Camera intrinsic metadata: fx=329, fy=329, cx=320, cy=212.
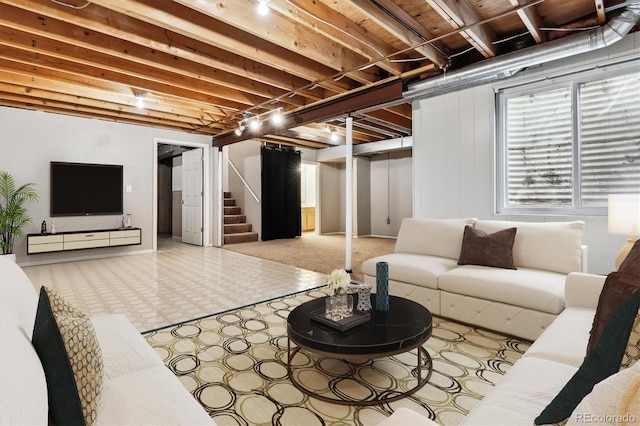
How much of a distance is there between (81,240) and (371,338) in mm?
5665

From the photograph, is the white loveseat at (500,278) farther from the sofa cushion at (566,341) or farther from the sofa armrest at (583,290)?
the sofa cushion at (566,341)

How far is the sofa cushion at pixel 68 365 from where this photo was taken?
896 millimetres

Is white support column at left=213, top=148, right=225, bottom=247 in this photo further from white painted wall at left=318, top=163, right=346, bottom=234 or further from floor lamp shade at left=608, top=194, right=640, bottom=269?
floor lamp shade at left=608, top=194, right=640, bottom=269

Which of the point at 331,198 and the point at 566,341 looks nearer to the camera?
the point at 566,341

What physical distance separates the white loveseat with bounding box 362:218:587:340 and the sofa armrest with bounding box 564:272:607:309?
0.74ft

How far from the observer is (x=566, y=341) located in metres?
1.54

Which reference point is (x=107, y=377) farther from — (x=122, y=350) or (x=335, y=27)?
(x=335, y=27)

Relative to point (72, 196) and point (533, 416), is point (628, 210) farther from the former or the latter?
point (72, 196)

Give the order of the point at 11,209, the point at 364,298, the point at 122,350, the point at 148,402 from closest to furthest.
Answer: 1. the point at 148,402
2. the point at 122,350
3. the point at 364,298
4. the point at 11,209

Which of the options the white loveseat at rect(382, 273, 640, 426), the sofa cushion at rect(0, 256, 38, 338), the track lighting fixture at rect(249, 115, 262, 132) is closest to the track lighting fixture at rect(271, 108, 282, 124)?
the track lighting fixture at rect(249, 115, 262, 132)

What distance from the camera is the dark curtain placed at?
8.37 m

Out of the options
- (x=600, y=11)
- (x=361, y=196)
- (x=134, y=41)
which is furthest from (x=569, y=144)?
(x=361, y=196)

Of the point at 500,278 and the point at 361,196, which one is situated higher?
the point at 361,196

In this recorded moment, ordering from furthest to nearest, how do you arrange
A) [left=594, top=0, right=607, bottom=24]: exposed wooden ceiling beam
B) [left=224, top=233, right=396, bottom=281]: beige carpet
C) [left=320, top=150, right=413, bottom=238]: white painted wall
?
1. [left=320, top=150, right=413, bottom=238]: white painted wall
2. [left=224, top=233, right=396, bottom=281]: beige carpet
3. [left=594, top=0, right=607, bottom=24]: exposed wooden ceiling beam
